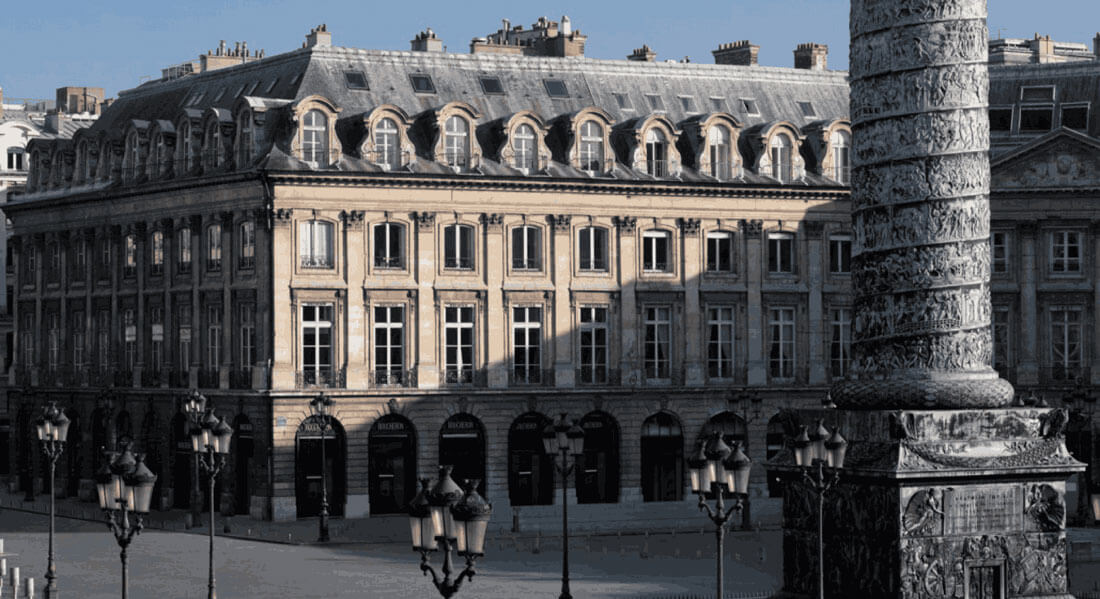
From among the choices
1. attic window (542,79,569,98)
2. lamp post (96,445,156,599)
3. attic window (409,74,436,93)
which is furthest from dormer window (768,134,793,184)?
lamp post (96,445,156,599)

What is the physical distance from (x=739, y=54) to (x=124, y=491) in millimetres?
54284

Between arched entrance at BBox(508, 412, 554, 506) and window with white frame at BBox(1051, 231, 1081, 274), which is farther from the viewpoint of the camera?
window with white frame at BBox(1051, 231, 1081, 274)

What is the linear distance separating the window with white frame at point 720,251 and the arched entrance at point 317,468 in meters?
14.6

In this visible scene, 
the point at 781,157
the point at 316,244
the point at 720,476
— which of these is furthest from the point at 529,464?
the point at 720,476

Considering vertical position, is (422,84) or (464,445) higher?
(422,84)

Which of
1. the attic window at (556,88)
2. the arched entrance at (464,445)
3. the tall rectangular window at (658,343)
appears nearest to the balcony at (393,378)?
the arched entrance at (464,445)

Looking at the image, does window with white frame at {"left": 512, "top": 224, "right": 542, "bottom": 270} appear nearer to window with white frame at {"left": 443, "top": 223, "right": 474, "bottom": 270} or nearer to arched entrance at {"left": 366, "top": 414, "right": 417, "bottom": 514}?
window with white frame at {"left": 443, "top": 223, "right": 474, "bottom": 270}

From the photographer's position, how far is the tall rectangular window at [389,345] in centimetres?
7800

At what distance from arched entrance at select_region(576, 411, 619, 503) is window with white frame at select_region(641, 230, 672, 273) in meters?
5.30

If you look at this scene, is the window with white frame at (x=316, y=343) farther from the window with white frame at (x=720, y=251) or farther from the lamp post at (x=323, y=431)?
the window with white frame at (x=720, y=251)

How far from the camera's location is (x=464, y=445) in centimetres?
7881

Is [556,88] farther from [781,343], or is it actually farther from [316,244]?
[781,343]

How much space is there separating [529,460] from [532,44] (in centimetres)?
1948

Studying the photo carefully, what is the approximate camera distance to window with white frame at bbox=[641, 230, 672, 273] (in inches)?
3246
